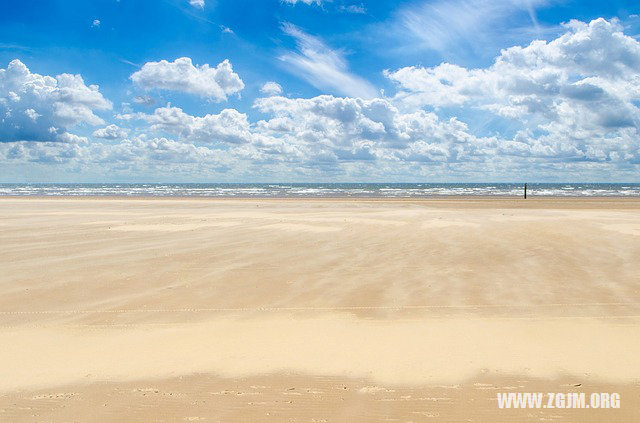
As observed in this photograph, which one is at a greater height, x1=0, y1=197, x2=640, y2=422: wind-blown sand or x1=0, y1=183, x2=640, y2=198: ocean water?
x1=0, y1=183, x2=640, y2=198: ocean water

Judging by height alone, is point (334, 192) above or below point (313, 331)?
above

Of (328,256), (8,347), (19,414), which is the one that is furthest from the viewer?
(328,256)

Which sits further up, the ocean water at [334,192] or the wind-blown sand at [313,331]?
the ocean water at [334,192]

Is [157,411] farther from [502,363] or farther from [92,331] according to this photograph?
[502,363]

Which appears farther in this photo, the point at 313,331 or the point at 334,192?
the point at 334,192

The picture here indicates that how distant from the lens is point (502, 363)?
553 centimetres

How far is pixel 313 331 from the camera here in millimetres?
6848

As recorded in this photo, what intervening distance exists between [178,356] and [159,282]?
4.57m

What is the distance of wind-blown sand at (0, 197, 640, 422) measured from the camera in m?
4.67

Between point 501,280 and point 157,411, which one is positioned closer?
point 157,411

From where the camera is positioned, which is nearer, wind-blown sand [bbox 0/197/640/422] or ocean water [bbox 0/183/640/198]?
wind-blown sand [bbox 0/197/640/422]

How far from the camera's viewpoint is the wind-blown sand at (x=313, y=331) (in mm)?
4672

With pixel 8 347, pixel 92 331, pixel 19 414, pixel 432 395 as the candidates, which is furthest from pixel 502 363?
pixel 8 347

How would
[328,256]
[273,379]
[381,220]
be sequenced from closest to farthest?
1. [273,379]
2. [328,256]
3. [381,220]
